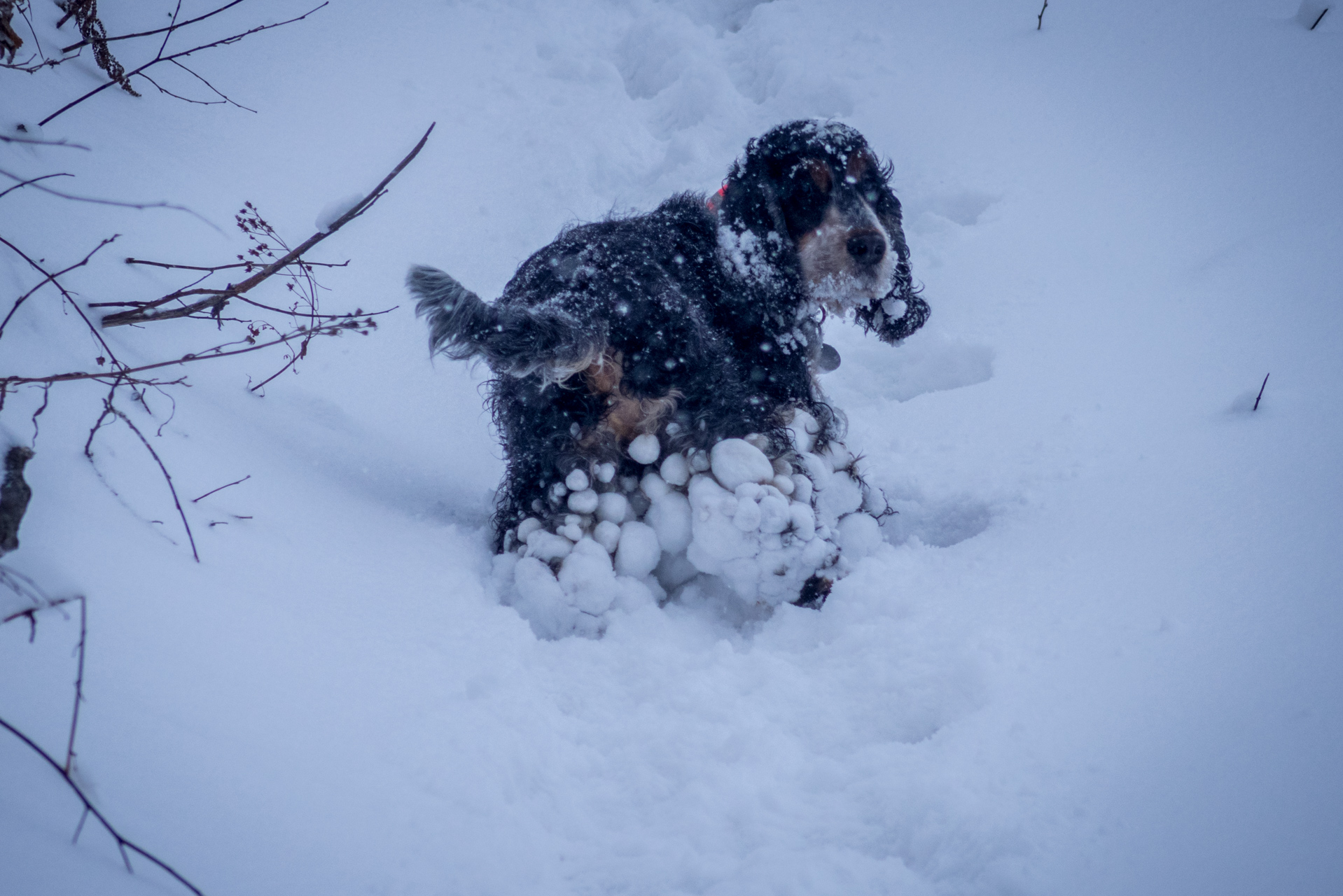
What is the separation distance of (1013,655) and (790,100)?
13.4 ft

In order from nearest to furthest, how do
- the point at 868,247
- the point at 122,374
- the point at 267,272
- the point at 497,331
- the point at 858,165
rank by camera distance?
the point at 122,374, the point at 267,272, the point at 497,331, the point at 868,247, the point at 858,165

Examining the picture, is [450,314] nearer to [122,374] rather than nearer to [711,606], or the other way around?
[122,374]

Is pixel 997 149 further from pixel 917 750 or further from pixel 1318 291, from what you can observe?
pixel 917 750

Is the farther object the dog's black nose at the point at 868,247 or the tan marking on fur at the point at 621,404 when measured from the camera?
the dog's black nose at the point at 868,247

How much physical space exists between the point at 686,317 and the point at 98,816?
163cm

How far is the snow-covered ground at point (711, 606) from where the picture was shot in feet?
3.45

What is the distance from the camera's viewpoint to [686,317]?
6.56 feet

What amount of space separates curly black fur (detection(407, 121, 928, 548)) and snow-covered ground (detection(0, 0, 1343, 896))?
454mm

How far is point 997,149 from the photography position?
3998 millimetres

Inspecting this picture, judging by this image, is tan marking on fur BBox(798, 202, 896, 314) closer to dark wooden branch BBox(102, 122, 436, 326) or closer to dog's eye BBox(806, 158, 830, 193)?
dog's eye BBox(806, 158, 830, 193)

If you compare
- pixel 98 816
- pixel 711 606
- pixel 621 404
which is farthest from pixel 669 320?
pixel 98 816

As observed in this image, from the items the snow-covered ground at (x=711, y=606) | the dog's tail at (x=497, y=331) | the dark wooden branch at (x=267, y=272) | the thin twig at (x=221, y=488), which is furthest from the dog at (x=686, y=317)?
the thin twig at (x=221, y=488)

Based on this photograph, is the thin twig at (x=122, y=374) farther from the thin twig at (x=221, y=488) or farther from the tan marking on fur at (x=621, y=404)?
the tan marking on fur at (x=621, y=404)

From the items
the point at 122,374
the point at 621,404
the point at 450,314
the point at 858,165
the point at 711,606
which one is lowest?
the point at 711,606
